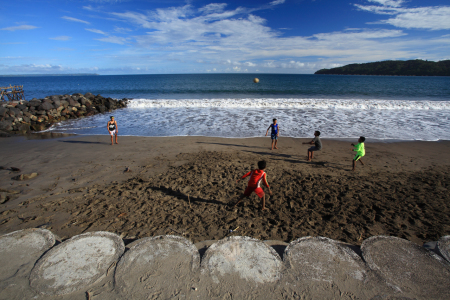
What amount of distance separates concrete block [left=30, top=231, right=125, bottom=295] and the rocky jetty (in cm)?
1348

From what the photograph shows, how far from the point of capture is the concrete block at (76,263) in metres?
3.04

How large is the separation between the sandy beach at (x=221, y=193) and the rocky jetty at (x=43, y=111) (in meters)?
6.19

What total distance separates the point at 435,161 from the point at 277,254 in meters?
8.40

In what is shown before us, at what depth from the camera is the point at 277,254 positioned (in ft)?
11.6

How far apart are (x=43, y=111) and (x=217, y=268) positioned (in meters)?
20.5

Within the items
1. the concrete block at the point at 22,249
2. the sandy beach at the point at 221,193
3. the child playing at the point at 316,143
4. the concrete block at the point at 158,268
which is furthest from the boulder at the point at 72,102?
the child playing at the point at 316,143

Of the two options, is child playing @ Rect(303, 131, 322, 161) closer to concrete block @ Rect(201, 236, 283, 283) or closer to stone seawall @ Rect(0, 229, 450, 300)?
stone seawall @ Rect(0, 229, 450, 300)

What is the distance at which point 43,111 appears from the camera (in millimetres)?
16875

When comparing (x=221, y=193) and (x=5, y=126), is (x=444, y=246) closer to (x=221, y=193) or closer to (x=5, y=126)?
(x=221, y=193)

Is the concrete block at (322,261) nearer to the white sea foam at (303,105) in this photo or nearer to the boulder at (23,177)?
the boulder at (23,177)

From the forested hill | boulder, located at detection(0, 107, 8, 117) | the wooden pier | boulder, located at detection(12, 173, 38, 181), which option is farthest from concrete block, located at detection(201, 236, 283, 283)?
the forested hill

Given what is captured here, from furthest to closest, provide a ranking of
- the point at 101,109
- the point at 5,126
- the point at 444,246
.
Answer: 1. the point at 101,109
2. the point at 5,126
3. the point at 444,246

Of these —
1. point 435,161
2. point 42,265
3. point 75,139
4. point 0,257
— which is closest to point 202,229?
point 42,265

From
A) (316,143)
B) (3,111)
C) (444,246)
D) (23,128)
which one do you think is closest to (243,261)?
(444,246)
